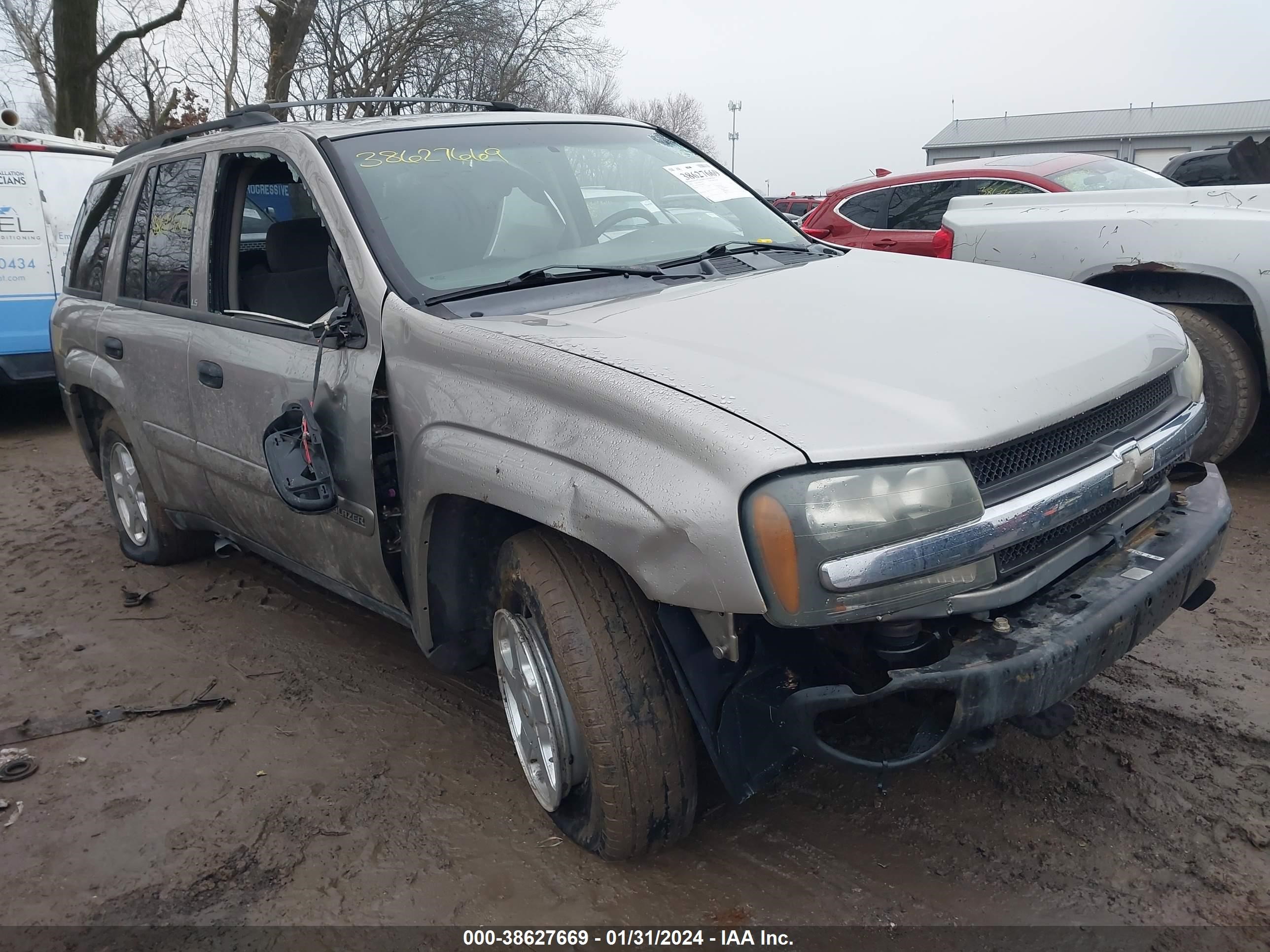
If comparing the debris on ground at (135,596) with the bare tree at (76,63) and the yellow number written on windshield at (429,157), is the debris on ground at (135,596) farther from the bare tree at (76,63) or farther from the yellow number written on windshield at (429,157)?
the bare tree at (76,63)

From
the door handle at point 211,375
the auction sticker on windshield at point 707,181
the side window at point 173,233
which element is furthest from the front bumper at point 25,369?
the auction sticker on windshield at point 707,181

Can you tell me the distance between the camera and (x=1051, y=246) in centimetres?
513

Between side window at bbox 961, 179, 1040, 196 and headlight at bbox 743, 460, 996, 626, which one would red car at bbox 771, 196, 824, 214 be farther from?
headlight at bbox 743, 460, 996, 626

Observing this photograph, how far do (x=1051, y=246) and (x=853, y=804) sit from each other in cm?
356

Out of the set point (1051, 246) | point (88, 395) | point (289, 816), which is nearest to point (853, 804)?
point (289, 816)

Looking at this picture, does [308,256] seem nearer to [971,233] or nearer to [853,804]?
[853,804]

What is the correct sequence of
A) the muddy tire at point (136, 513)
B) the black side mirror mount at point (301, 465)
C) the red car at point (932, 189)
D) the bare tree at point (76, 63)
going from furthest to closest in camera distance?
the bare tree at point (76, 63) → the red car at point (932, 189) → the muddy tire at point (136, 513) → the black side mirror mount at point (301, 465)

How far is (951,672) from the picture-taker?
192 centimetres

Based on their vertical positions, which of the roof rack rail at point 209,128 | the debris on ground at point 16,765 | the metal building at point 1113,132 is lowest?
the debris on ground at point 16,765

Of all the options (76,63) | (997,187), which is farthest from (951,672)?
(76,63)

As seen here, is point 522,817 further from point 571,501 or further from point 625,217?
point 625,217

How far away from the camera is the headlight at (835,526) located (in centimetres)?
182

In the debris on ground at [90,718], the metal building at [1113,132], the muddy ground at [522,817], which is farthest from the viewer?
the metal building at [1113,132]

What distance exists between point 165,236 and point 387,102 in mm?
1027
